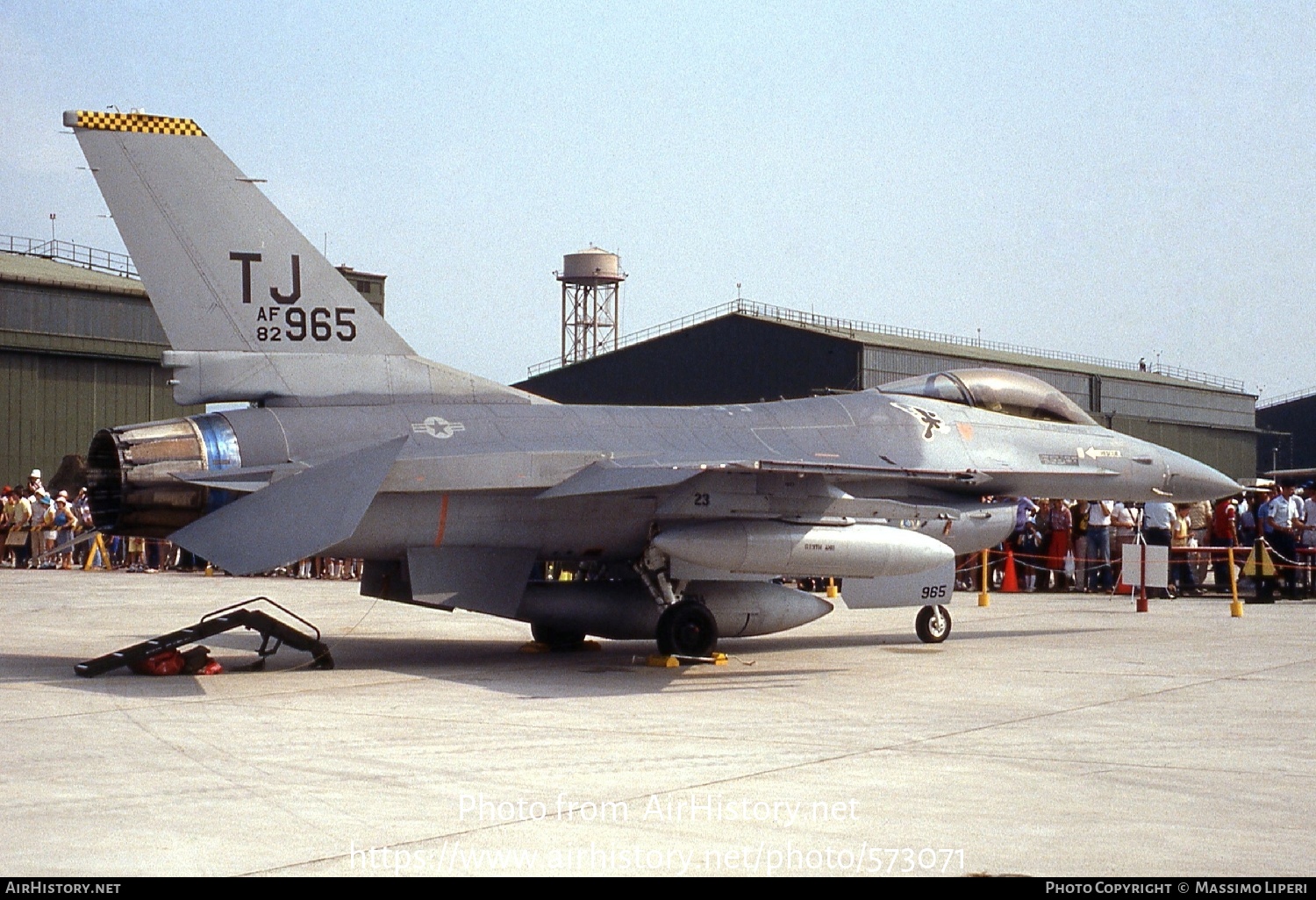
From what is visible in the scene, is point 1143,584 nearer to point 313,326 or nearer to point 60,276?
point 313,326

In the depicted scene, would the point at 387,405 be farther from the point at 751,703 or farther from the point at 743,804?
the point at 743,804

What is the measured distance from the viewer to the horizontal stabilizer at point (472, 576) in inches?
440

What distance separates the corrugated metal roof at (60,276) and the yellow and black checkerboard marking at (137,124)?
29.8m

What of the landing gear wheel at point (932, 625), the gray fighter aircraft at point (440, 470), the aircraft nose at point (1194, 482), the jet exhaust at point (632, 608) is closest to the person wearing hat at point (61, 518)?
the gray fighter aircraft at point (440, 470)

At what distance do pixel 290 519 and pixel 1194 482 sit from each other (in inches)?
405

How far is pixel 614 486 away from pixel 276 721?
3.39 meters

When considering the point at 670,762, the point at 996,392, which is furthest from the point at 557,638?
the point at 670,762

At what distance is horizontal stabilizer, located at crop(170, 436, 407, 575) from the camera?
905 cm

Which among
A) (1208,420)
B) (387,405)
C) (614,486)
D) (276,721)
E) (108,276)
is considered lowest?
(276,721)

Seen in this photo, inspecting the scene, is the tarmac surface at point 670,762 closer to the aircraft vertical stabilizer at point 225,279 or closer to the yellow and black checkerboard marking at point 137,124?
the aircraft vertical stabilizer at point 225,279

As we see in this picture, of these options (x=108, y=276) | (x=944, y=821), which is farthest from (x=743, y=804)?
(x=108, y=276)

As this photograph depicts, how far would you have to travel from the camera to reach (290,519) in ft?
30.9

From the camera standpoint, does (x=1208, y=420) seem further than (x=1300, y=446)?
No

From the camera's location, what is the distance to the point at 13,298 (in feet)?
128
